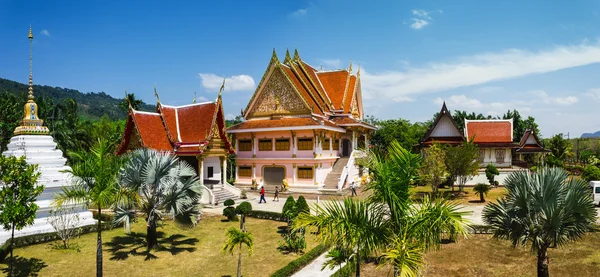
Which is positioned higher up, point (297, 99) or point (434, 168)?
point (297, 99)

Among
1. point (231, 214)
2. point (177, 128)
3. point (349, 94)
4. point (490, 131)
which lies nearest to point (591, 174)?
point (490, 131)

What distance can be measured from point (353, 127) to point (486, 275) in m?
24.0

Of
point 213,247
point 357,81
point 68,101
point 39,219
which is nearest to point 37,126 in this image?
point 39,219

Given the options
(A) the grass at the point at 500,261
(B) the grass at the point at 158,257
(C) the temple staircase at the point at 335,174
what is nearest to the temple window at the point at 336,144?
(C) the temple staircase at the point at 335,174

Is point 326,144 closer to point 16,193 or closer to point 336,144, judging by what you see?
point 336,144

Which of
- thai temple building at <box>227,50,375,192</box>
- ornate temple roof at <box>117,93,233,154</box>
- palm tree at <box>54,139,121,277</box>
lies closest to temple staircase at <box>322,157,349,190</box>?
thai temple building at <box>227,50,375,192</box>

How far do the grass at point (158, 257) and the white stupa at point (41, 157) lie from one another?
1.48m

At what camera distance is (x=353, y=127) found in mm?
35094

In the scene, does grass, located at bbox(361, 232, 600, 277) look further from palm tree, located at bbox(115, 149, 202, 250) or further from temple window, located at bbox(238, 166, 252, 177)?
temple window, located at bbox(238, 166, 252, 177)

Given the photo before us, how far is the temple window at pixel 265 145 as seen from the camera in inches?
1282

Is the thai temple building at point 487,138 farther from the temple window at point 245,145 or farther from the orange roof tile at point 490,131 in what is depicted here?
the temple window at point 245,145

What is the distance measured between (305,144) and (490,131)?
18.3 m

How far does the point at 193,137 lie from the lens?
25.7m

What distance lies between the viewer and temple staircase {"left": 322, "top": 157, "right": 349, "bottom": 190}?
101ft
